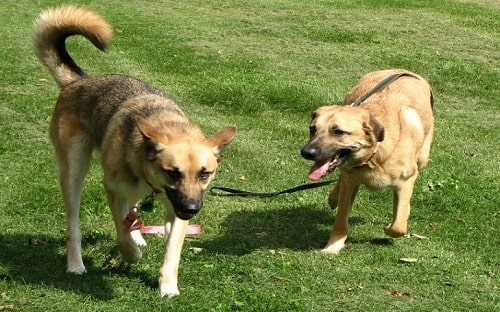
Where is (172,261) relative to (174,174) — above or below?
below

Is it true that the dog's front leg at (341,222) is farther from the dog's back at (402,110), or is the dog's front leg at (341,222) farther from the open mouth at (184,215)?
the open mouth at (184,215)

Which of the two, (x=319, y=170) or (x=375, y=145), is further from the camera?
(x=375, y=145)

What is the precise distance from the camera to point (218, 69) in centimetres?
1402

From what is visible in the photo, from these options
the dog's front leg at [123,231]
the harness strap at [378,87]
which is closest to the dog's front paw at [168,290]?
the dog's front leg at [123,231]

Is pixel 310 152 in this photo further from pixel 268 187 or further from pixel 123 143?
pixel 268 187

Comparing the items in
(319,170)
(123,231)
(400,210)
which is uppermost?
(319,170)

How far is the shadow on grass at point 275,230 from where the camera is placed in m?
6.81

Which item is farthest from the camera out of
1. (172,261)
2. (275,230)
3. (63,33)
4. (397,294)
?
(275,230)

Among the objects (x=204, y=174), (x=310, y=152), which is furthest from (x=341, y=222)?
(x=204, y=174)

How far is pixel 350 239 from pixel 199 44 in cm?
941

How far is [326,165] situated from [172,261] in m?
1.47

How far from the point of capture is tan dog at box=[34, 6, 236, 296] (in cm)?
517

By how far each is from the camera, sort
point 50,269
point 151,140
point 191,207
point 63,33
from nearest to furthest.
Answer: point 191,207, point 151,140, point 50,269, point 63,33

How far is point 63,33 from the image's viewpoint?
6.68m
